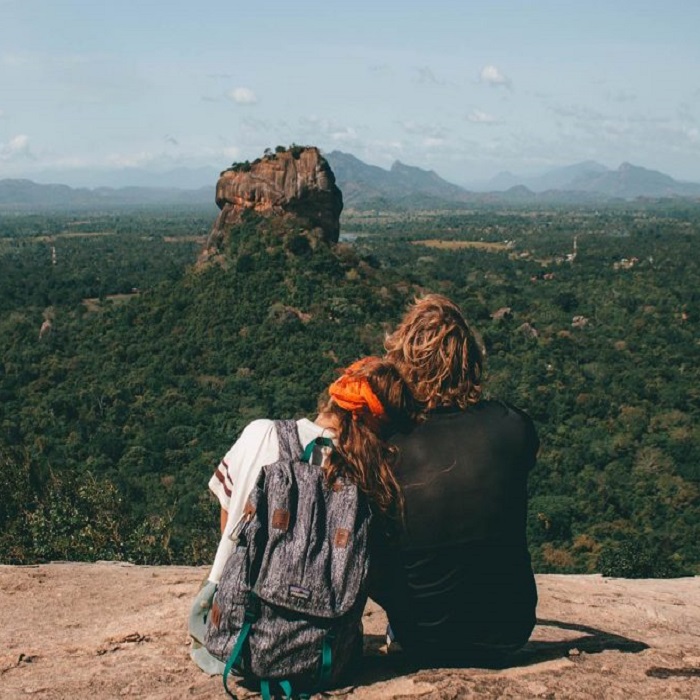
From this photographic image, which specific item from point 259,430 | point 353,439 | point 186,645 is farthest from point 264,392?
point 353,439

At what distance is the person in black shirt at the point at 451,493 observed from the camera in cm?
414

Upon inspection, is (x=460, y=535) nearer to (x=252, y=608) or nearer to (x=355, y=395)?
(x=355, y=395)

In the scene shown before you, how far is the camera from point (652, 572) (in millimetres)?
16031

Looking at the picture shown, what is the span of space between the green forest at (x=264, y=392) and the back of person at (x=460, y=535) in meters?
6.60

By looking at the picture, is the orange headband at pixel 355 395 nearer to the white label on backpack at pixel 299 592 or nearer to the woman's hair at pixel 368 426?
the woman's hair at pixel 368 426

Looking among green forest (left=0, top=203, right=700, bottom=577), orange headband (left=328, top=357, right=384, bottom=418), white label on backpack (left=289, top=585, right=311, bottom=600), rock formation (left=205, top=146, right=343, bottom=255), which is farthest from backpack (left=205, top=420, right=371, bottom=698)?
rock formation (left=205, top=146, right=343, bottom=255)

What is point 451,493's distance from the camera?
13.6ft

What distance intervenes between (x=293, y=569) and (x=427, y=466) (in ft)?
2.66

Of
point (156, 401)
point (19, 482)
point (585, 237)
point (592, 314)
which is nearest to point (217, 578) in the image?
point (19, 482)

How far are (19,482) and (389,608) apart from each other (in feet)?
39.8

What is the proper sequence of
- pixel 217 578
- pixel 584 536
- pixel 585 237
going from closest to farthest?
pixel 217 578 → pixel 584 536 → pixel 585 237

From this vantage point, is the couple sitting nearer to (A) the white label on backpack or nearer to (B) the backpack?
(B) the backpack

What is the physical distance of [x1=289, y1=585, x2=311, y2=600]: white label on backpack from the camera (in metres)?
3.96

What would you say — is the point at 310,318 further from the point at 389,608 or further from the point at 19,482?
the point at 389,608
